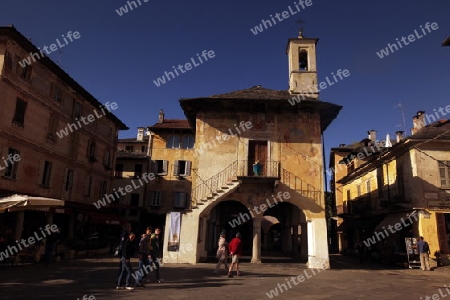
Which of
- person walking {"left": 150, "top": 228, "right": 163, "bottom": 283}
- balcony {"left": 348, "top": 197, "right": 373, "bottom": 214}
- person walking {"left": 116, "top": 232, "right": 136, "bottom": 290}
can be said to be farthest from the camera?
balcony {"left": 348, "top": 197, "right": 373, "bottom": 214}

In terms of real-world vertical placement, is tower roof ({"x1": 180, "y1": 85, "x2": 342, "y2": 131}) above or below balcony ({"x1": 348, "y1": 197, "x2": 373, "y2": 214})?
above

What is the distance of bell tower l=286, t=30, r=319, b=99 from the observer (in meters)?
20.2

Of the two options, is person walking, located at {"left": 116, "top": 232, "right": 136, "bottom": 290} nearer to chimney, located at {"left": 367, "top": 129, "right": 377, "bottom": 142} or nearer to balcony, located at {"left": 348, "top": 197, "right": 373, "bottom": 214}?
balcony, located at {"left": 348, "top": 197, "right": 373, "bottom": 214}

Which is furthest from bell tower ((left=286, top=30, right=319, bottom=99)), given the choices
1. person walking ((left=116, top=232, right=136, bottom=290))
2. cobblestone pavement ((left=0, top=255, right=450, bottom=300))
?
person walking ((left=116, top=232, right=136, bottom=290))

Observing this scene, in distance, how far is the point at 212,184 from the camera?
57.5ft

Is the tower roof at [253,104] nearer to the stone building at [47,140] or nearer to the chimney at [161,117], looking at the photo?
the stone building at [47,140]

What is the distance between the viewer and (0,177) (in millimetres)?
16500

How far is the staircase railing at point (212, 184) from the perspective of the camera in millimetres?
17453

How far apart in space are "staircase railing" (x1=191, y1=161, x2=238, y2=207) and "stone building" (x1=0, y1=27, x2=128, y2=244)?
22.9 feet

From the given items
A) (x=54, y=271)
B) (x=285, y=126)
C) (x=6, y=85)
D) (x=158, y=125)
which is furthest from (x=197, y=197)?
(x=158, y=125)

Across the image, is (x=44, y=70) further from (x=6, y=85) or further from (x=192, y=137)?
(x=192, y=137)

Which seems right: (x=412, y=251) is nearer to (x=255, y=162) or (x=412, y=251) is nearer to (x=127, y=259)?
(x=255, y=162)

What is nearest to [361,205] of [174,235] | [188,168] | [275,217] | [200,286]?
[275,217]

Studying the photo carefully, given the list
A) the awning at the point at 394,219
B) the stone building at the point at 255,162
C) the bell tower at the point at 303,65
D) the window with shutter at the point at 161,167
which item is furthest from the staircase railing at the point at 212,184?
the window with shutter at the point at 161,167
